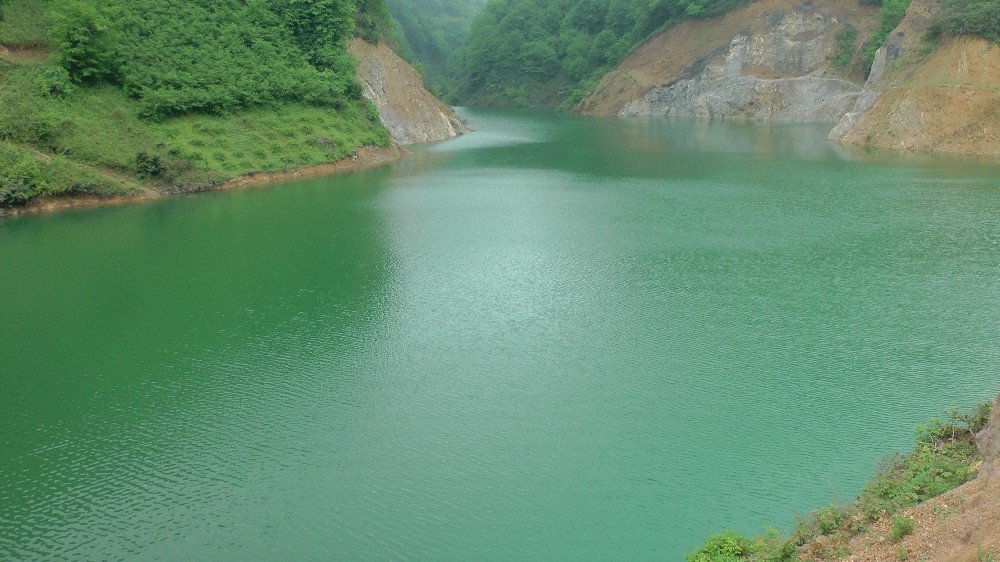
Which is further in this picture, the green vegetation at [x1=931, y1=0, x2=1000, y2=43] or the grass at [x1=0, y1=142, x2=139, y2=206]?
the green vegetation at [x1=931, y1=0, x2=1000, y2=43]

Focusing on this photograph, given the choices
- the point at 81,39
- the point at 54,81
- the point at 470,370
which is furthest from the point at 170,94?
the point at 470,370

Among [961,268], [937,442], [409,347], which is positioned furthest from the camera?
[961,268]

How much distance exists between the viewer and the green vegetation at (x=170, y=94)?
94.0 ft

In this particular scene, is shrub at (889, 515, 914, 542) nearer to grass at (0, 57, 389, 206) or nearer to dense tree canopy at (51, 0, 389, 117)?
grass at (0, 57, 389, 206)

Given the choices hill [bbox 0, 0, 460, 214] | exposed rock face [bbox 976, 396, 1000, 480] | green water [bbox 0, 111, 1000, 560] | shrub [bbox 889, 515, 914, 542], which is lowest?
green water [bbox 0, 111, 1000, 560]

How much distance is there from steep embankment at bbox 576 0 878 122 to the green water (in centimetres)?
3618

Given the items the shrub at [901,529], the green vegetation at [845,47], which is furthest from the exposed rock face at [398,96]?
the shrub at [901,529]

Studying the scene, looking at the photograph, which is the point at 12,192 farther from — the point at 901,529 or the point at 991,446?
the point at 991,446

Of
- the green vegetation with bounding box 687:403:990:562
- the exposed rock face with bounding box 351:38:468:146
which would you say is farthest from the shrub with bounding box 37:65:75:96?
the green vegetation with bounding box 687:403:990:562

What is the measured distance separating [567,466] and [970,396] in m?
6.69

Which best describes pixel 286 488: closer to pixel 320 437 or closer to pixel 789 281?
pixel 320 437

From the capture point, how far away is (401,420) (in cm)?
1209

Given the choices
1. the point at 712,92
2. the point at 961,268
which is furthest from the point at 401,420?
the point at 712,92

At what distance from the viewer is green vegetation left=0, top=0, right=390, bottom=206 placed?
94.0 ft
